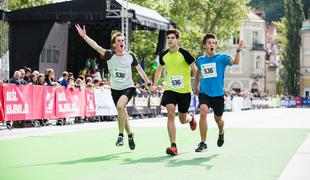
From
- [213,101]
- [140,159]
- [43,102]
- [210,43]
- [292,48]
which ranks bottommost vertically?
[140,159]

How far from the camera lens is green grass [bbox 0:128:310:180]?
791 centimetres

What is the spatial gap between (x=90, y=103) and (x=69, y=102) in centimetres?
188

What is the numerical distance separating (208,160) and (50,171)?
248 cm

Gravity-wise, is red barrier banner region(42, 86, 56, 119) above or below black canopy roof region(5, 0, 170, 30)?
below

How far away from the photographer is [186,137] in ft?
48.4

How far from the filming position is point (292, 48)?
3531 inches

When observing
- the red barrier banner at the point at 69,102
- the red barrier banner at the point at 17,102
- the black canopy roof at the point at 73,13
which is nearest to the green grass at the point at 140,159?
the red barrier banner at the point at 17,102

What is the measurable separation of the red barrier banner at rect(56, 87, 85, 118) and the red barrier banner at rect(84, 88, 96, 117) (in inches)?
11.8

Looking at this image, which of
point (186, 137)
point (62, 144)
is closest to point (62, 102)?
point (186, 137)

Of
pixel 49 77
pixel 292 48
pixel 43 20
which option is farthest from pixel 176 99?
pixel 292 48

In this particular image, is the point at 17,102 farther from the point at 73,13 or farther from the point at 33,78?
the point at 73,13

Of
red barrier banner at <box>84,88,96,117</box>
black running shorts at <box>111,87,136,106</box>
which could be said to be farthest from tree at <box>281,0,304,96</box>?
black running shorts at <box>111,87,136,106</box>

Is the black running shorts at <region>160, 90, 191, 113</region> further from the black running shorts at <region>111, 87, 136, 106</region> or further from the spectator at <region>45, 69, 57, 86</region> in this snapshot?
the spectator at <region>45, 69, 57, 86</region>

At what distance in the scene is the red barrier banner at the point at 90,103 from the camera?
23016 millimetres
